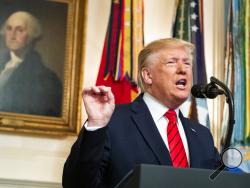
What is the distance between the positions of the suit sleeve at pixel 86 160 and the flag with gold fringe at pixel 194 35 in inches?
80.5

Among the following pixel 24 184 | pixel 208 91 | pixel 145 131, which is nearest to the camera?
pixel 208 91

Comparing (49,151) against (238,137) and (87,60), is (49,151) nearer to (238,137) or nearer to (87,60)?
(87,60)

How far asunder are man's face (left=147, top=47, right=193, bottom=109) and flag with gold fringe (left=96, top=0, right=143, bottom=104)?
3.50ft

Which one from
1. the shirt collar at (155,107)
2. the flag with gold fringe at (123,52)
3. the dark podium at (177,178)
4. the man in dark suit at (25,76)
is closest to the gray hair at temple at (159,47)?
the shirt collar at (155,107)

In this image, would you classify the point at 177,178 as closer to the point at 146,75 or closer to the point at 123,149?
the point at 123,149

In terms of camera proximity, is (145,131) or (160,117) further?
(160,117)

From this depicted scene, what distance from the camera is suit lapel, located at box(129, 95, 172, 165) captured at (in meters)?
2.36

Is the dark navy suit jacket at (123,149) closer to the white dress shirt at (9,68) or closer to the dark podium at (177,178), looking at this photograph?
the dark podium at (177,178)

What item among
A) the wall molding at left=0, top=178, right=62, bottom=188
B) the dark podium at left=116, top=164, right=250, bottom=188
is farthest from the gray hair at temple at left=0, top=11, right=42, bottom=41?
the dark podium at left=116, top=164, right=250, bottom=188

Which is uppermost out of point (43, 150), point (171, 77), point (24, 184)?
point (171, 77)

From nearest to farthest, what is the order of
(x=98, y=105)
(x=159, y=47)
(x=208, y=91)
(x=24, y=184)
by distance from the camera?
1. (x=98, y=105)
2. (x=208, y=91)
3. (x=159, y=47)
4. (x=24, y=184)

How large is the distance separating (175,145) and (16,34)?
76.4 inches

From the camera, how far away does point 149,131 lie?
2.48 m

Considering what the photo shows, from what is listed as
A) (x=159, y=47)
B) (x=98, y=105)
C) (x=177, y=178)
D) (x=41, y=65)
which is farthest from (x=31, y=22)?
(x=177, y=178)
